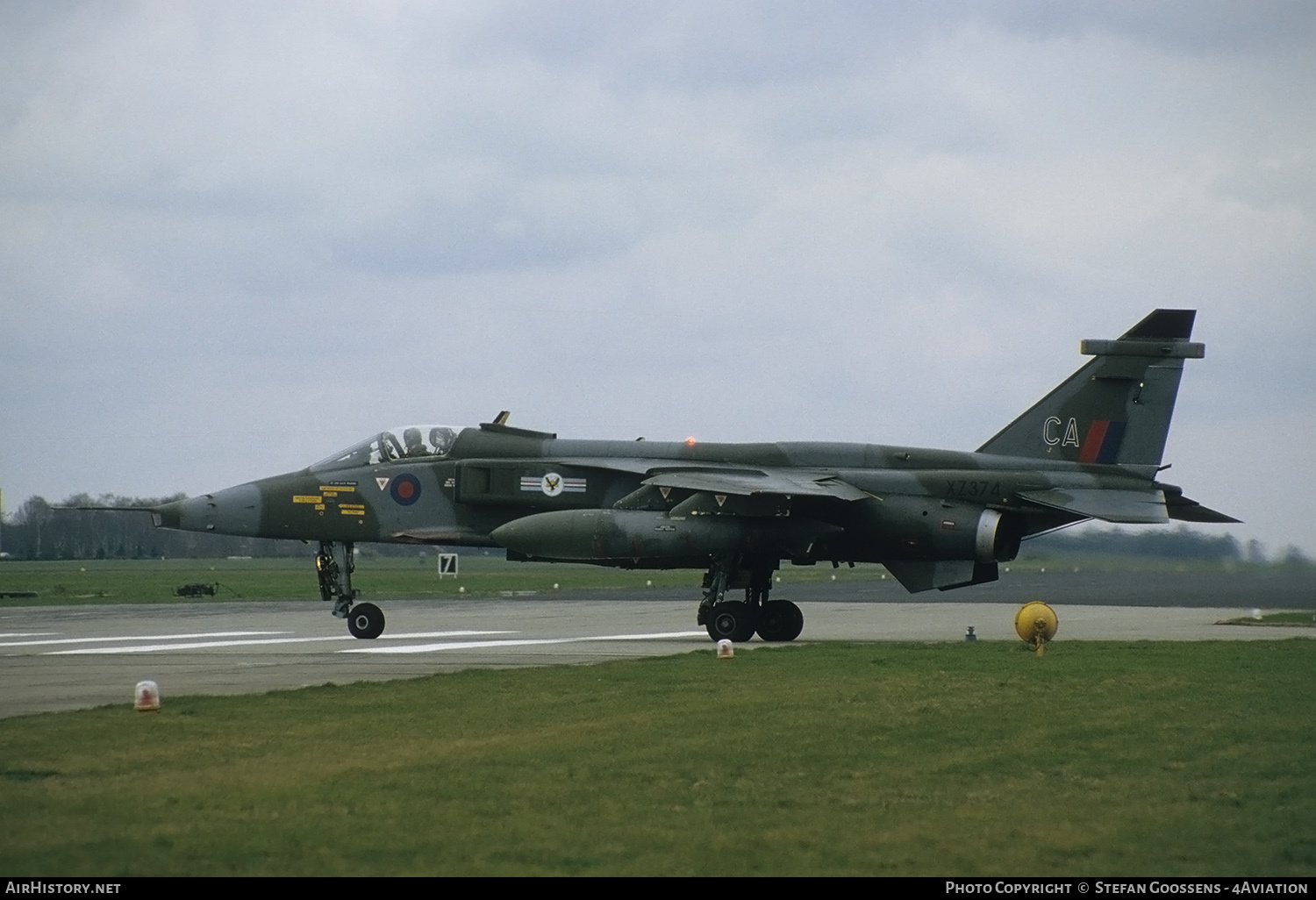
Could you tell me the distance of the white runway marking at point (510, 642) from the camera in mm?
22438

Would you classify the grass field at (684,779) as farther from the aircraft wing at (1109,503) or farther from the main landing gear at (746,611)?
the main landing gear at (746,611)

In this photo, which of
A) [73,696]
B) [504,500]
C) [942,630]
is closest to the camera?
[73,696]

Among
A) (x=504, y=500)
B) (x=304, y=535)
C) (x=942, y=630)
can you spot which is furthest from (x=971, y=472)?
(x=304, y=535)

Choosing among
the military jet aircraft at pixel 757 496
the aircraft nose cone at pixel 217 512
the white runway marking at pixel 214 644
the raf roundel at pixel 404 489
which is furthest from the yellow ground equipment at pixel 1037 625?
the aircraft nose cone at pixel 217 512

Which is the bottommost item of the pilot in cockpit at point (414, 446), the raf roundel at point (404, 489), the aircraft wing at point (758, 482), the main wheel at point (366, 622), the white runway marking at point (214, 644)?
the white runway marking at point (214, 644)

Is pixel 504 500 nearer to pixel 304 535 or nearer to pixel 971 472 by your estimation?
pixel 304 535

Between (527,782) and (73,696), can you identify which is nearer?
(527,782)

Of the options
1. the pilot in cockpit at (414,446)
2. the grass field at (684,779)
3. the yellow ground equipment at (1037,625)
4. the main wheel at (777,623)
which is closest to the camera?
the grass field at (684,779)

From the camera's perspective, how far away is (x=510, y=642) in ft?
79.4

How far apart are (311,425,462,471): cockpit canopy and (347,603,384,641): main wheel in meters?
2.57

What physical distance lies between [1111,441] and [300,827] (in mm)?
17988

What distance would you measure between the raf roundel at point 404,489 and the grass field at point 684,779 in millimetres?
9423

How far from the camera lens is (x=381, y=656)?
20969mm

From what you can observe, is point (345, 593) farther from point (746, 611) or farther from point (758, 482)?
point (758, 482)
